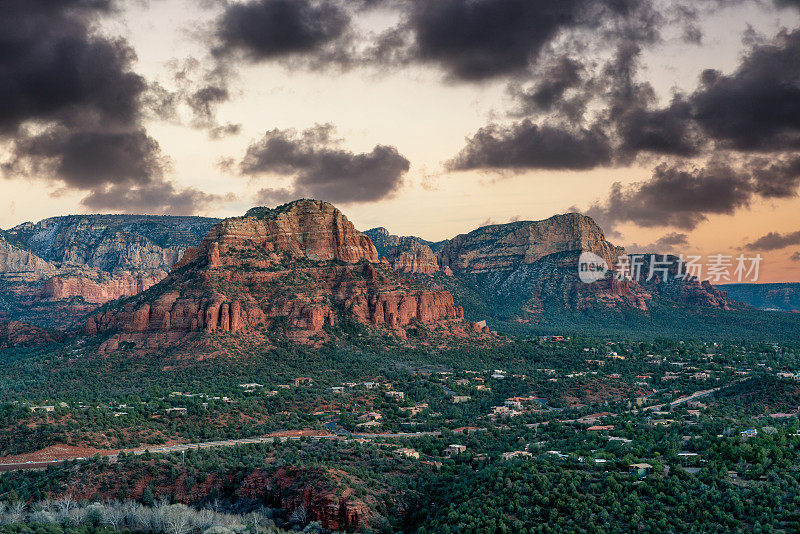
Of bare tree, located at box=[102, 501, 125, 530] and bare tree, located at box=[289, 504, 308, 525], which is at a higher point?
bare tree, located at box=[102, 501, 125, 530]

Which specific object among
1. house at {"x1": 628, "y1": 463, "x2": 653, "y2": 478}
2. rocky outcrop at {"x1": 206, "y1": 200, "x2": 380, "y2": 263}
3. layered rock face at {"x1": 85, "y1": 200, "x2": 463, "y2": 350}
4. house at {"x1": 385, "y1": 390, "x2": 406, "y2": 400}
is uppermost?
rocky outcrop at {"x1": 206, "y1": 200, "x2": 380, "y2": 263}

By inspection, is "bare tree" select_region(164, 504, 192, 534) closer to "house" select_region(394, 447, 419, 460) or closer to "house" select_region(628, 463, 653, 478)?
"house" select_region(394, 447, 419, 460)

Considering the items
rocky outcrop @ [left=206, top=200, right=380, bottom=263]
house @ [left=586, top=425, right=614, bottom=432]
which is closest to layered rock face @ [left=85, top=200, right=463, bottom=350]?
rocky outcrop @ [left=206, top=200, right=380, bottom=263]

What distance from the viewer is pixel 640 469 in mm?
70250

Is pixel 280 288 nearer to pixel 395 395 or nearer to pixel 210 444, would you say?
pixel 395 395

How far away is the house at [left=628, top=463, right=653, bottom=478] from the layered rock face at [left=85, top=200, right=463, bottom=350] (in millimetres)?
92246

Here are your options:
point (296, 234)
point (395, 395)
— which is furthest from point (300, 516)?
point (296, 234)

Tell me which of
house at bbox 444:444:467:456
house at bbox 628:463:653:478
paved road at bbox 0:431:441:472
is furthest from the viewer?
house at bbox 444:444:467:456

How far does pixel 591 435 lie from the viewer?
92875 mm

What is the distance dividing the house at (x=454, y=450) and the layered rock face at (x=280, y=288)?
65.7 m

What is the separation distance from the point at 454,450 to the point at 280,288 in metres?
78.9

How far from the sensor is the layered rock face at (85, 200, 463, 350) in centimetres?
15012

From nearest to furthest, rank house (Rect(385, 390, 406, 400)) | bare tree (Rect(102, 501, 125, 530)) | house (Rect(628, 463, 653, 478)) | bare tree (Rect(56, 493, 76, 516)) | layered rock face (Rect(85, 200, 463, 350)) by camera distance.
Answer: bare tree (Rect(102, 501, 125, 530)) < bare tree (Rect(56, 493, 76, 516)) < house (Rect(628, 463, 653, 478)) < house (Rect(385, 390, 406, 400)) < layered rock face (Rect(85, 200, 463, 350))

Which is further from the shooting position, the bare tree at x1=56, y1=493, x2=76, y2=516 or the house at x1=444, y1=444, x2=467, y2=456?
the house at x1=444, y1=444, x2=467, y2=456
